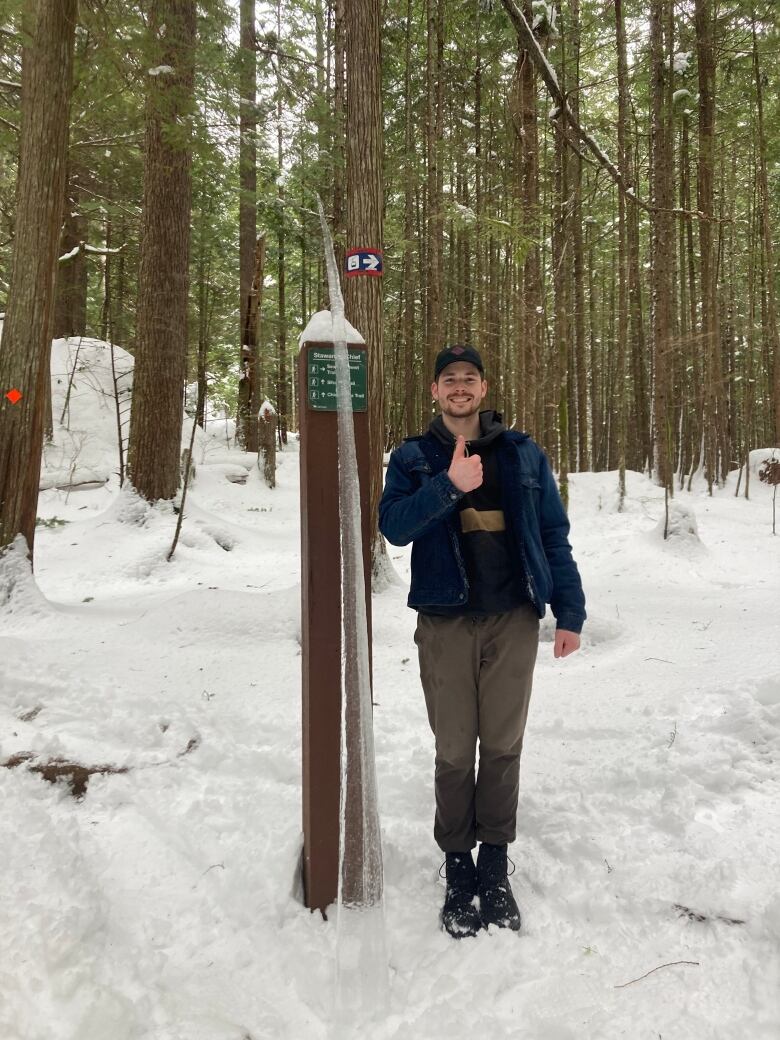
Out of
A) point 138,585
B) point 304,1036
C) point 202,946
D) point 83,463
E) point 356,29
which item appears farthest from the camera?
point 83,463

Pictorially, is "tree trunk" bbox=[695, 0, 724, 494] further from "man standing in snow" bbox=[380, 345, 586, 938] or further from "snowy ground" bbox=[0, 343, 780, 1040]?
"man standing in snow" bbox=[380, 345, 586, 938]

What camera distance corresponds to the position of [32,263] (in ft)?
18.5

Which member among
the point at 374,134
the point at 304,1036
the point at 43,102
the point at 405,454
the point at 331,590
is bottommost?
the point at 304,1036

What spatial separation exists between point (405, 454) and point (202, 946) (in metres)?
1.86

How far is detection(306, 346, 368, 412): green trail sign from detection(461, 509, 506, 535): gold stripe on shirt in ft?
1.82

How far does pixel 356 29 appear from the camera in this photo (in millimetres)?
5305

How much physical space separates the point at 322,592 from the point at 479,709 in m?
0.74

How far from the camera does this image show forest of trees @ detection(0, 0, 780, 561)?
18.4ft

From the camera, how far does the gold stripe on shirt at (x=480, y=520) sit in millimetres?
2277

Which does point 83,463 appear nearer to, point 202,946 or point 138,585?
point 138,585

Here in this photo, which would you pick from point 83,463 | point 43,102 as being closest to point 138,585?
point 43,102

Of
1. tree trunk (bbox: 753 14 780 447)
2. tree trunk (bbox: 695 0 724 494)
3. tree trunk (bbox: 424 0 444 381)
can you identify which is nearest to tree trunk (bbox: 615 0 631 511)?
tree trunk (bbox: 695 0 724 494)

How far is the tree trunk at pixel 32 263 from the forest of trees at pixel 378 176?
20 millimetres

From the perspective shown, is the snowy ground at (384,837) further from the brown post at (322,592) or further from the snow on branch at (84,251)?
the snow on branch at (84,251)
